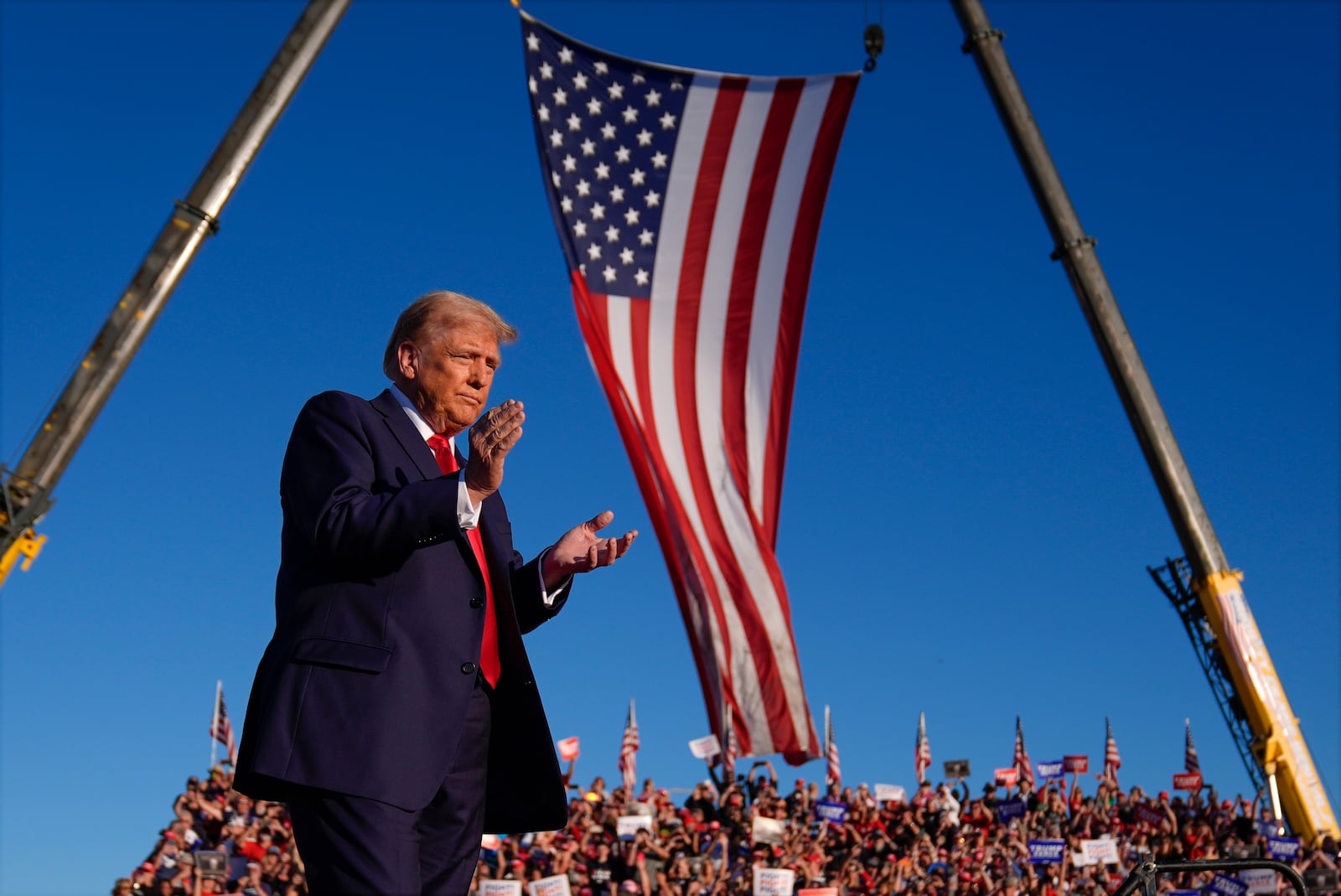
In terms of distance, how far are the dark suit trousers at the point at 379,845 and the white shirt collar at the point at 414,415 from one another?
0.71m

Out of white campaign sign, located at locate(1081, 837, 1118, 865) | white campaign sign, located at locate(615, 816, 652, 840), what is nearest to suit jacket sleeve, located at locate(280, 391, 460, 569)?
white campaign sign, located at locate(615, 816, 652, 840)

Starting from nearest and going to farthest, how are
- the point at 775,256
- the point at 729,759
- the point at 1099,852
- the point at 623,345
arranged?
1. the point at 623,345
2. the point at 775,256
3. the point at 1099,852
4. the point at 729,759

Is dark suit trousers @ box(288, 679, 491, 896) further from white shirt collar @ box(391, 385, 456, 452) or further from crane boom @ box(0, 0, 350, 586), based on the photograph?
crane boom @ box(0, 0, 350, 586)

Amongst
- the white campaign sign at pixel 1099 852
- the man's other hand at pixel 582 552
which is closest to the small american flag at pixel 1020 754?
the white campaign sign at pixel 1099 852

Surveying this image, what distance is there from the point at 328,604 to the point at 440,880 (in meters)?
0.67

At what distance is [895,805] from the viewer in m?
19.6

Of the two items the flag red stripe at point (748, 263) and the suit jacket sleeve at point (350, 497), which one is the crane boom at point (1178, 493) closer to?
the flag red stripe at point (748, 263)

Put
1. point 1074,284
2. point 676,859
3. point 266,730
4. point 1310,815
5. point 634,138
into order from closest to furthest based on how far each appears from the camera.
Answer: point 266,730 → point 676,859 → point 634,138 → point 1310,815 → point 1074,284

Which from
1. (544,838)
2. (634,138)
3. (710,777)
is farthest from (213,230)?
(710,777)

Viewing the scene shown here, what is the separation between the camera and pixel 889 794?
69.0 feet

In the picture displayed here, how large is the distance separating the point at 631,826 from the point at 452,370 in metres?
13.5

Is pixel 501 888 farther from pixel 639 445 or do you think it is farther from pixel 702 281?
pixel 702 281

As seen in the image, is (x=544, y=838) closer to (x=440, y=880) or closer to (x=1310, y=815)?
(x=1310, y=815)

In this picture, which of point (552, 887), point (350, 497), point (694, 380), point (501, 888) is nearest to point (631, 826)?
point (552, 887)
